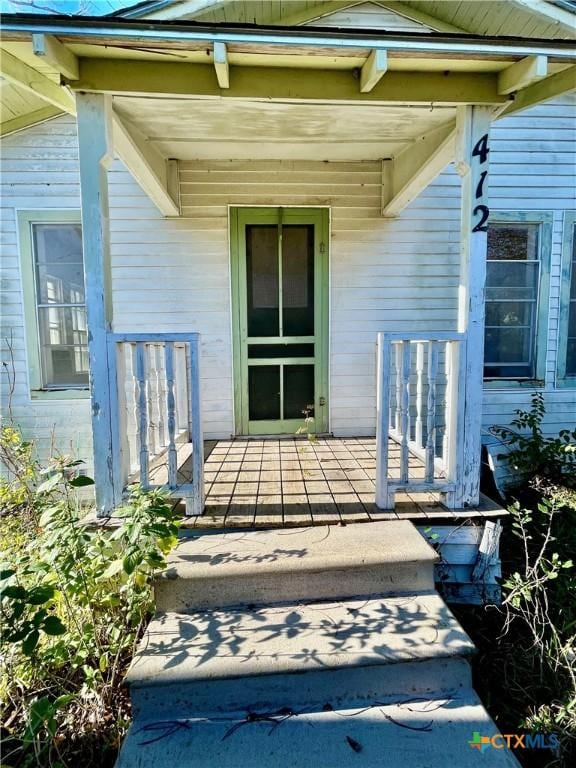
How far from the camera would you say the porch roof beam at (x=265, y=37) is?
185 cm

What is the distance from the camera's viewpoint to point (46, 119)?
3.52 m

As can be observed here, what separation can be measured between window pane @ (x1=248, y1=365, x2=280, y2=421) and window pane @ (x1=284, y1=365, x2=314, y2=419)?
9 centimetres

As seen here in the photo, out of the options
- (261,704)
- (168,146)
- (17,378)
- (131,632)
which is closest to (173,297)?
(168,146)

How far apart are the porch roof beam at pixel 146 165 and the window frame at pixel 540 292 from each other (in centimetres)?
292

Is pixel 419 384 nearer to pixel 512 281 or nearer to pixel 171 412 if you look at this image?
pixel 171 412

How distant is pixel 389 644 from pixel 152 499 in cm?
118

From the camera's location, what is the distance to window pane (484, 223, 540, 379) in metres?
3.95

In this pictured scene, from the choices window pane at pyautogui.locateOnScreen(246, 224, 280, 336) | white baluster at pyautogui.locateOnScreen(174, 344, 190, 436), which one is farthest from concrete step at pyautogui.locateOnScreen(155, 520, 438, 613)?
window pane at pyautogui.locateOnScreen(246, 224, 280, 336)

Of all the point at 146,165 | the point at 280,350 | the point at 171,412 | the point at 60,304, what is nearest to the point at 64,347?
the point at 60,304

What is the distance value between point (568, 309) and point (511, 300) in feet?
1.85

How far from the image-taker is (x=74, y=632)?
1828mm

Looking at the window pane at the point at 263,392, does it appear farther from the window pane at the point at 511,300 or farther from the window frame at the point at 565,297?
the window frame at the point at 565,297

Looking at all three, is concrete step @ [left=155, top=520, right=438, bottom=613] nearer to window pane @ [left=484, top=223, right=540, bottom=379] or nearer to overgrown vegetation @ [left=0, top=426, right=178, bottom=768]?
overgrown vegetation @ [left=0, top=426, right=178, bottom=768]

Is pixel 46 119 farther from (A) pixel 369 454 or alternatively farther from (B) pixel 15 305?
(A) pixel 369 454
